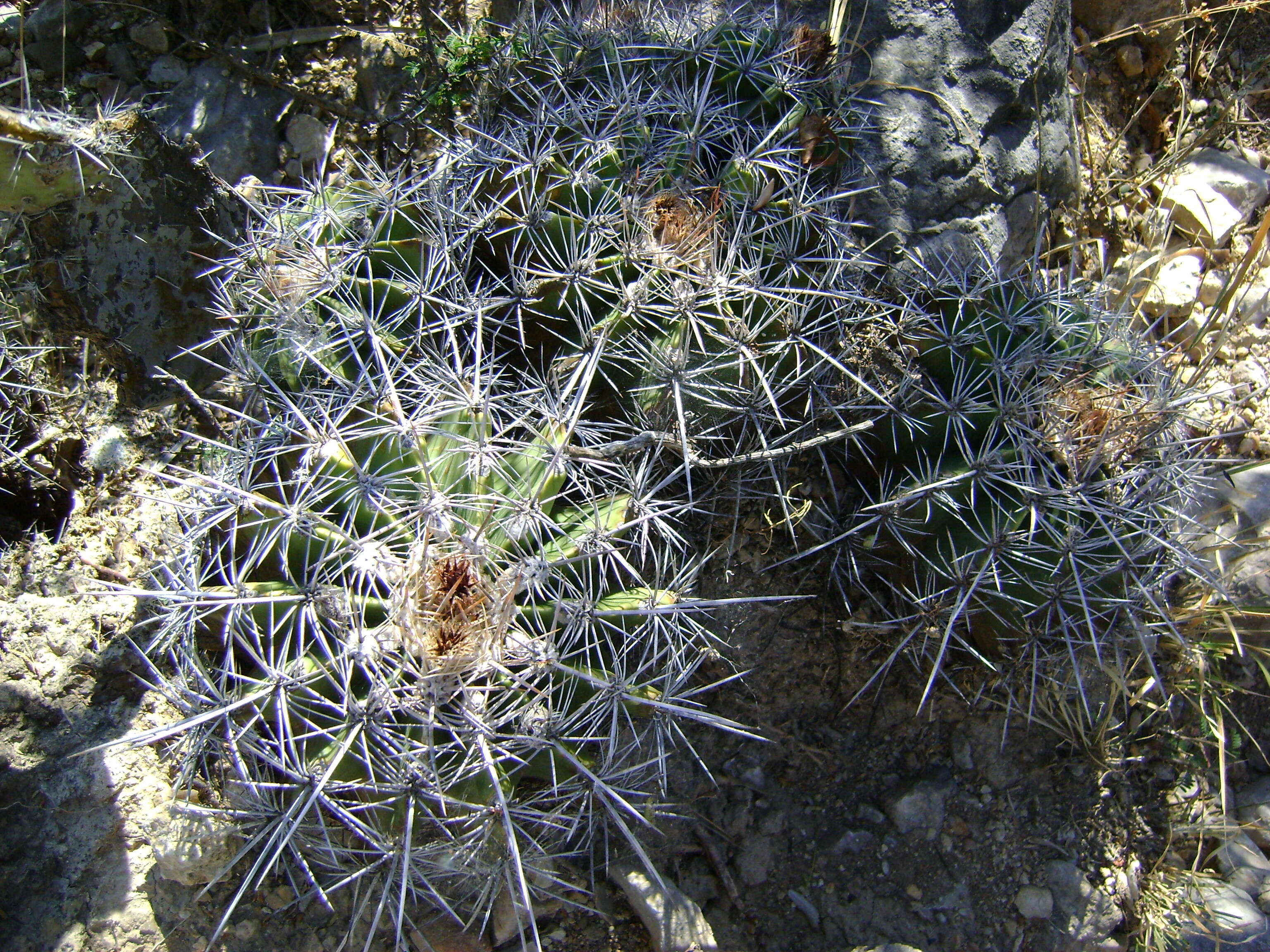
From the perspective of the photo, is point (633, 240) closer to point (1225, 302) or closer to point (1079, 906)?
point (1225, 302)

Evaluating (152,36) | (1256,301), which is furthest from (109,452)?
(1256,301)

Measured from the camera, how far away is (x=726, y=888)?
241 centimetres

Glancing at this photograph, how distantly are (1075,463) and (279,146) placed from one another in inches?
119

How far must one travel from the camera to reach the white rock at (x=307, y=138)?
3322 mm

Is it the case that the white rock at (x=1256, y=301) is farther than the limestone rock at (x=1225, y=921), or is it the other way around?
the white rock at (x=1256, y=301)

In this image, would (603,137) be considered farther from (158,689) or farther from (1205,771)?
(1205,771)

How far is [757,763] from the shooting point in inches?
101

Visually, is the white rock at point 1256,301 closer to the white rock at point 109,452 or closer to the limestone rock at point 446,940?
the limestone rock at point 446,940

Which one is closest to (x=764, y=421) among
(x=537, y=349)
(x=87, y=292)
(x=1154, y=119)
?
(x=537, y=349)

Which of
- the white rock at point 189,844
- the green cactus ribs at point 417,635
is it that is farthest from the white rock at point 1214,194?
the white rock at point 189,844

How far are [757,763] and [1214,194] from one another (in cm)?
304

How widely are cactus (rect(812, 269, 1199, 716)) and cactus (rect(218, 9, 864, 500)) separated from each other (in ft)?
0.94

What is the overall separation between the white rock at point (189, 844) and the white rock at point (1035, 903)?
218 centimetres

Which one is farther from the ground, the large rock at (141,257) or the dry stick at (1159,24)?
the dry stick at (1159,24)
